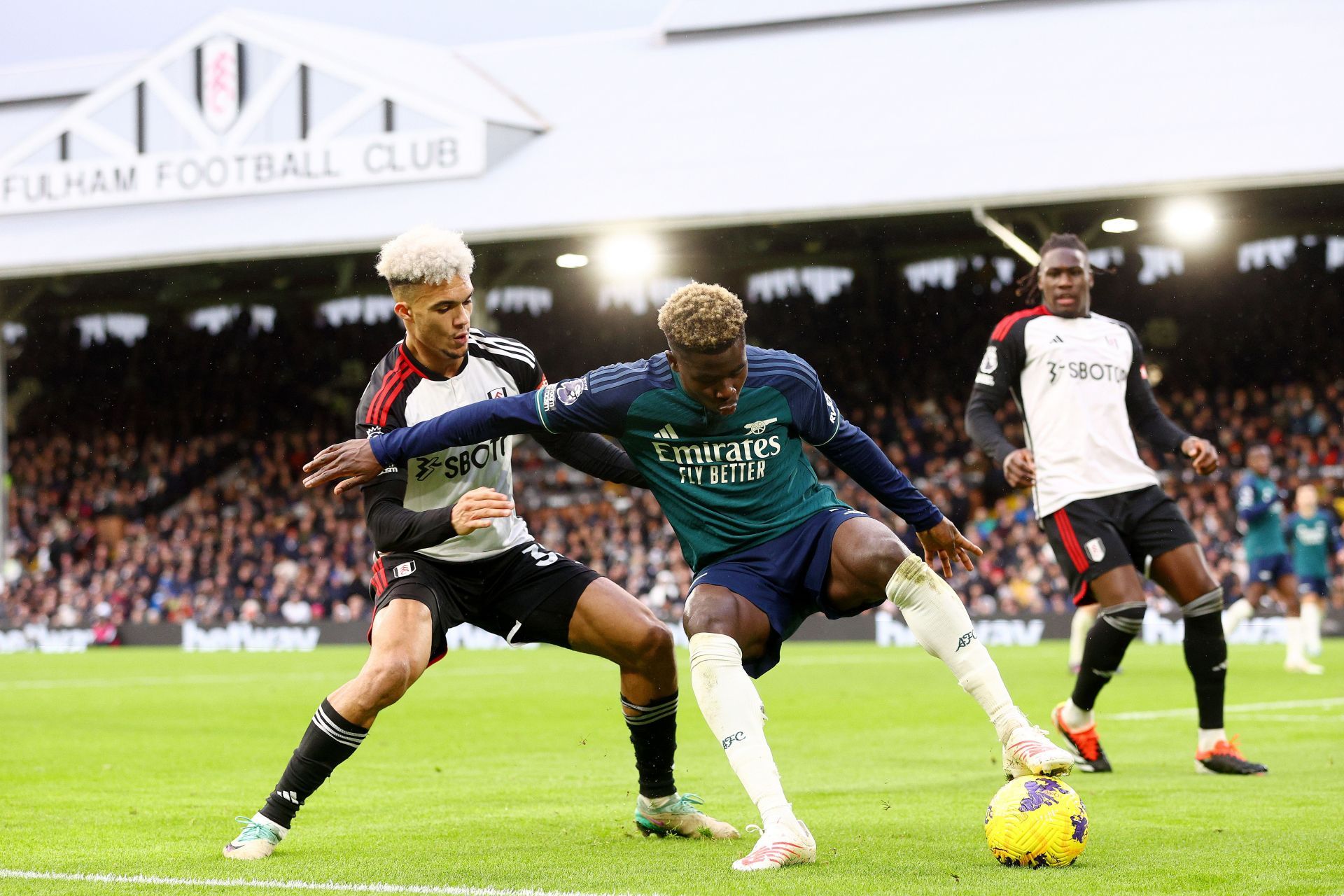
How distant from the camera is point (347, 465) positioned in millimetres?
4668

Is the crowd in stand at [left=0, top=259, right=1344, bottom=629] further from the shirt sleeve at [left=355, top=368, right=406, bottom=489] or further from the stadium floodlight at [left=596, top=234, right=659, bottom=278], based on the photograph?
the shirt sleeve at [left=355, top=368, right=406, bottom=489]

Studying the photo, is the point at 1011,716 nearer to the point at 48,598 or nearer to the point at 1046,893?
the point at 1046,893

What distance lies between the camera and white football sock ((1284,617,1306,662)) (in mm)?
13820

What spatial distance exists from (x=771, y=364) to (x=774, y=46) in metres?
19.7

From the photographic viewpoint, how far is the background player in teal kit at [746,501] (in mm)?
4453

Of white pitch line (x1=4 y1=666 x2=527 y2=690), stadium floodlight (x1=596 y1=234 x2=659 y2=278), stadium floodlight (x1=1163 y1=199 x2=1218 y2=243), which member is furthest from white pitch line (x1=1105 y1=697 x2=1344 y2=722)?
stadium floodlight (x1=596 y1=234 x2=659 y2=278)

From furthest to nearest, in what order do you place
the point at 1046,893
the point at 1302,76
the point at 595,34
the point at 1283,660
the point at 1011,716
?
→ the point at 595,34, the point at 1302,76, the point at 1283,660, the point at 1011,716, the point at 1046,893

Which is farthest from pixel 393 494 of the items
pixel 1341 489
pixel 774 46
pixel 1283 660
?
pixel 1341 489

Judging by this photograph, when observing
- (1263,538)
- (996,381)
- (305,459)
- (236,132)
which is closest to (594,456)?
(996,381)

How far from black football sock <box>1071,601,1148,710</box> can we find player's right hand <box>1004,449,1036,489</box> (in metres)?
0.74

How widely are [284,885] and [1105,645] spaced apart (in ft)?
12.8

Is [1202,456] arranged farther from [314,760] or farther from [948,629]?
[314,760]

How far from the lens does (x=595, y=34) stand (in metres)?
24.8

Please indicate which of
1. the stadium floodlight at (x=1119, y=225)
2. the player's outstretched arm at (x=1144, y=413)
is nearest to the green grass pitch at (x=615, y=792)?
the player's outstretched arm at (x=1144, y=413)
